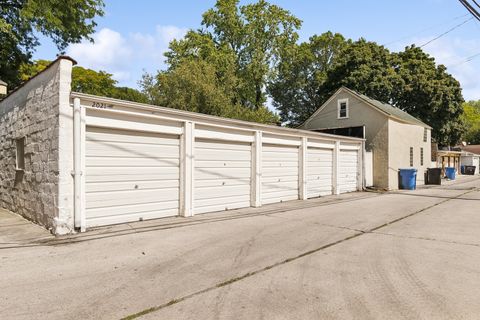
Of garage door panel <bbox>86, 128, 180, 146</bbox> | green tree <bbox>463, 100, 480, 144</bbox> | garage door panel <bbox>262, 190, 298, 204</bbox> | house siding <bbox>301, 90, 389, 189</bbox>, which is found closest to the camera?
garage door panel <bbox>86, 128, 180, 146</bbox>

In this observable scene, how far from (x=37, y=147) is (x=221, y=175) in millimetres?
4778

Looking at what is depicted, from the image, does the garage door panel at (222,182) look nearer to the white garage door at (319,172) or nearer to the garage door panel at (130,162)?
the garage door panel at (130,162)

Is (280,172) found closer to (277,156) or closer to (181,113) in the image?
(277,156)

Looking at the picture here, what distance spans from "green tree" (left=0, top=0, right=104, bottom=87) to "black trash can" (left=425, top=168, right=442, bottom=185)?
2383 centimetres

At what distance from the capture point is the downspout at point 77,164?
6.58 meters

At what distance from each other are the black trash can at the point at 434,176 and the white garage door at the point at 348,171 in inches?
359

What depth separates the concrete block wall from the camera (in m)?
6.54

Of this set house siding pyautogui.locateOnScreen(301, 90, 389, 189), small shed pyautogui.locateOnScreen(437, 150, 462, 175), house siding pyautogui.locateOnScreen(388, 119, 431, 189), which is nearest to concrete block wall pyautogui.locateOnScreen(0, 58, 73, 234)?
house siding pyautogui.locateOnScreen(301, 90, 389, 189)

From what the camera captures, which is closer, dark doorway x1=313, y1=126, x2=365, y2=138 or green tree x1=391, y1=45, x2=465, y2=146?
dark doorway x1=313, y1=126, x2=365, y2=138

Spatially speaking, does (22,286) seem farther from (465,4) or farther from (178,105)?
(178,105)

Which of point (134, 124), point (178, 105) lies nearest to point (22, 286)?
point (134, 124)

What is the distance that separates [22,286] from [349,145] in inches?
588

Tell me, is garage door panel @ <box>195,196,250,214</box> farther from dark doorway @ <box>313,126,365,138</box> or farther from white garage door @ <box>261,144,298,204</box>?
dark doorway @ <box>313,126,365,138</box>

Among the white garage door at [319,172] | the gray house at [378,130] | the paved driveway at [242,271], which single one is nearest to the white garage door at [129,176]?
the paved driveway at [242,271]
